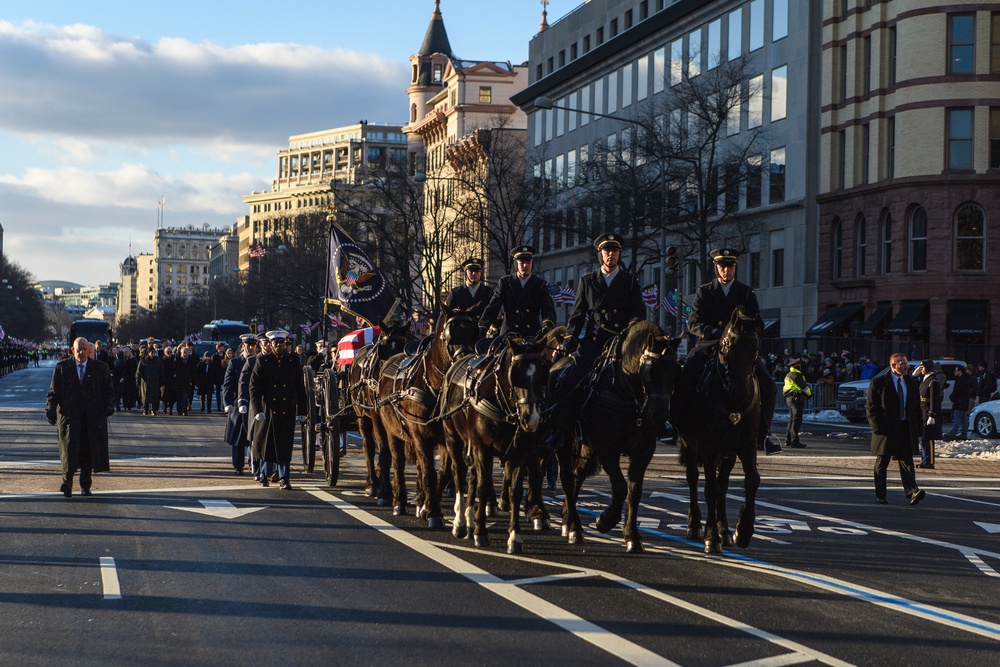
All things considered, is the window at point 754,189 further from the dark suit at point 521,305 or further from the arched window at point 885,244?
the dark suit at point 521,305

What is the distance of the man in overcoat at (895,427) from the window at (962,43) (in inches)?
1380

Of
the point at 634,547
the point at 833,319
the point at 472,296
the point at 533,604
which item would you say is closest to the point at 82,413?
the point at 472,296

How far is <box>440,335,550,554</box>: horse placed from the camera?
444 inches

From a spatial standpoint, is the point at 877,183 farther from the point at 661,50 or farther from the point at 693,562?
the point at 693,562

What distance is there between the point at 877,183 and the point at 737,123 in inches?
409

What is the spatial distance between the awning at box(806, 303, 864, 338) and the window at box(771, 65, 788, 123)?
9.09 meters

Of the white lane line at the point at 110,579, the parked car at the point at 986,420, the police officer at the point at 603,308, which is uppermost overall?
the police officer at the point at 603,308

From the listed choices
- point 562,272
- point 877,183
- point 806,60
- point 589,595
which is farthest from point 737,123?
point 589,595

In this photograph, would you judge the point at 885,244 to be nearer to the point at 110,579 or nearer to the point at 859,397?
the point at 859,397

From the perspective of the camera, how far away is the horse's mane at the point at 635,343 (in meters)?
11.4

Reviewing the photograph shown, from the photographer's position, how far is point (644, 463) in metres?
11.7

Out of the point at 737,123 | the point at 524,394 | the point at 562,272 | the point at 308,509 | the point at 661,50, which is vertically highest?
the point at 661,50

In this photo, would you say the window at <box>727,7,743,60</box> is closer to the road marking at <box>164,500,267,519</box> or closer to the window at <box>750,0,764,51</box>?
the window at <box>750,0,764,51</box>

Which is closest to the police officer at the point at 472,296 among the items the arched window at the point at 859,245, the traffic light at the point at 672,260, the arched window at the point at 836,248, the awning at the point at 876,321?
the traffic light at the point at 672,260
